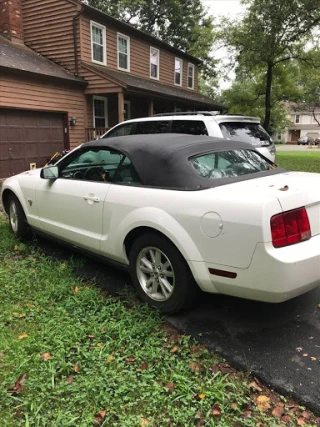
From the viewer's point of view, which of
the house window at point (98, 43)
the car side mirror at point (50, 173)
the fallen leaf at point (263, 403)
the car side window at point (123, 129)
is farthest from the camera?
the house window at point (98, 43)

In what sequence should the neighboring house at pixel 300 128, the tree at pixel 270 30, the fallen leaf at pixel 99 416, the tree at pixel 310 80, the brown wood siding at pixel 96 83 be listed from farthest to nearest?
the neighboring house at pixel 300 128 → the tree at pixel 310 80 → the tree at pixel 270 30 → the brown wood siding at pixel 96 83 → the fallen leaf at pixel 99 416

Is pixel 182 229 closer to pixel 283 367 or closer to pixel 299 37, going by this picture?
pixel 283 367

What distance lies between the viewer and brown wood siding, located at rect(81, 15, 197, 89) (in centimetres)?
1384

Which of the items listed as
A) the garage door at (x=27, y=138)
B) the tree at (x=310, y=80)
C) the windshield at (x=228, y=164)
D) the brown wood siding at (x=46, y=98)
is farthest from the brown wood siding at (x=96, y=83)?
the tree at (x=310, y=80)

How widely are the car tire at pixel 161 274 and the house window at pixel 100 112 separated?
12.6m

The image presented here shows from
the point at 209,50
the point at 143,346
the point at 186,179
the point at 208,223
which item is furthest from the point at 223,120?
the point at 209,50

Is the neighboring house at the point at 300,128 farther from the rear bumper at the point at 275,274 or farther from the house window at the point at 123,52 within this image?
the rear bumper at the point at 275,274

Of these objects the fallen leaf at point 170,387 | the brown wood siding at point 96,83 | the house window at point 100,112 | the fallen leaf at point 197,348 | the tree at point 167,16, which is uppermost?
the tree at point 167,16

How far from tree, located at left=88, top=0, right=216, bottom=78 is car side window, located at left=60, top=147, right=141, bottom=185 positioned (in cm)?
2932

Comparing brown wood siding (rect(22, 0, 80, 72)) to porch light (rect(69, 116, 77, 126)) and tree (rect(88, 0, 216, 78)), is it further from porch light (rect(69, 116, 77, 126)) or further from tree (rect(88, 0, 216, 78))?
tree (rect(88, 0, 216, 78))

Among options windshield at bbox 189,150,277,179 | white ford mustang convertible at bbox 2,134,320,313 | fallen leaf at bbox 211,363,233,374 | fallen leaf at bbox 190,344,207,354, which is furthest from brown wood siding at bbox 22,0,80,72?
fallen leaf at bbox 211,363,233,374

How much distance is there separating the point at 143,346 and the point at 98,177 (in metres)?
1.83

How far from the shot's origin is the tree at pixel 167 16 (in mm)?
30781

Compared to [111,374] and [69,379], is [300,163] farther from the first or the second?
[69,379]
